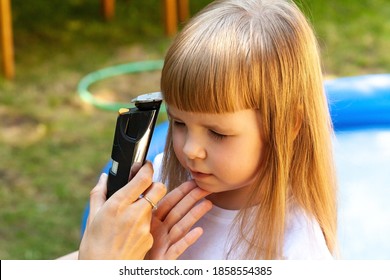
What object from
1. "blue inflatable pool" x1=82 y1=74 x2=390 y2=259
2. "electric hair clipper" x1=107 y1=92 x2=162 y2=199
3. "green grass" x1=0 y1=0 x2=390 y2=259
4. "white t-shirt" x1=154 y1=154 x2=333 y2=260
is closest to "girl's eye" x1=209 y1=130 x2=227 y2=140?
"electric hair clipper" x1=107 y1=92 x2=162 y2=199

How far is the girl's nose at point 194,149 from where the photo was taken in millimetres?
1589

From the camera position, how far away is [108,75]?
173 inches

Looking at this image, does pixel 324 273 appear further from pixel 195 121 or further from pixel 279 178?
pixel 195 121

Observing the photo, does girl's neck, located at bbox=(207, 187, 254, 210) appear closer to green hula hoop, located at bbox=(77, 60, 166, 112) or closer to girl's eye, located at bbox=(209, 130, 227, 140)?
girl's eye, located at bbox=(209, 130, 227, 140)

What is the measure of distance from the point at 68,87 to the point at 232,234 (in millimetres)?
2663

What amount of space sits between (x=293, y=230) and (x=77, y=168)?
1963mm

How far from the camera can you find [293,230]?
5.66ft

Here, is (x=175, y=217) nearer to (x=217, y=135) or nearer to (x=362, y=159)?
(x=217, y=135)

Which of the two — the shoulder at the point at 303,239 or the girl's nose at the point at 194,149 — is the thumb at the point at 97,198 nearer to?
the girl's nose at the point at 194,149

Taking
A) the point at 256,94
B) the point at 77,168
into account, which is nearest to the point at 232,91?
the point at 256,94

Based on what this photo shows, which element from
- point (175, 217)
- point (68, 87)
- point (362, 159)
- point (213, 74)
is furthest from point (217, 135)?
point (68, 87)

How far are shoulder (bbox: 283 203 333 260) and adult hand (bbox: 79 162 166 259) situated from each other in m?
0.32

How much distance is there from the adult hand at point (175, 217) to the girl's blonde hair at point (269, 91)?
13 cm

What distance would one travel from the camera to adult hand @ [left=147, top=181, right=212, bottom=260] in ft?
5.52
